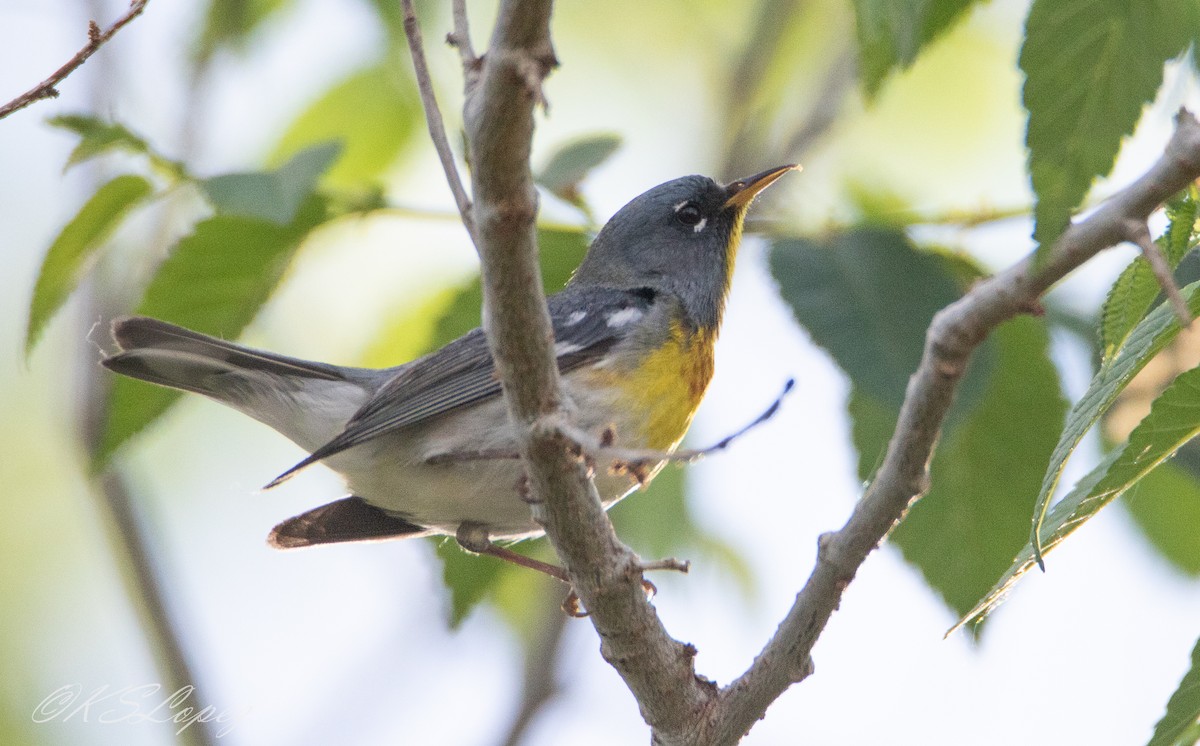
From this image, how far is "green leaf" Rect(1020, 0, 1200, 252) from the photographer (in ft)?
5.60

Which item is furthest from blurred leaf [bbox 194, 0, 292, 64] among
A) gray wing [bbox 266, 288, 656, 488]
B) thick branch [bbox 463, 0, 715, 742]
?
thick branch [bbox 463, 0, 715, 742]

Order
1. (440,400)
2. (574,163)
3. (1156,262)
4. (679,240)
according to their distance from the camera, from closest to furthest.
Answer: (1156,262)
(574,163)
(440,400)
(679,240)

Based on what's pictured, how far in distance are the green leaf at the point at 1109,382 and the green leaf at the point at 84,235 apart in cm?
295

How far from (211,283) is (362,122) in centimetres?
208

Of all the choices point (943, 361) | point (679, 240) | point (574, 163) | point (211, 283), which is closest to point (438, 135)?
point (943, 361)

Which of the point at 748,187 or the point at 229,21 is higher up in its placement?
the point at 229,21

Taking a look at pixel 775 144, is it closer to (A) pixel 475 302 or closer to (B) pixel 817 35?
(B) pixel 817 35

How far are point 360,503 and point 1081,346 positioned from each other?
2.79m

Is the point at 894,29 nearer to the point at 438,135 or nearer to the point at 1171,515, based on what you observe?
the point at 438,135

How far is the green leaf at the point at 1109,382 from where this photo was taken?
6.37ft

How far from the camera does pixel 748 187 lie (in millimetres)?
5301

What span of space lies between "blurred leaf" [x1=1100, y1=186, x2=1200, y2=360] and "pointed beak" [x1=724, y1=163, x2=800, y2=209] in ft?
9.36

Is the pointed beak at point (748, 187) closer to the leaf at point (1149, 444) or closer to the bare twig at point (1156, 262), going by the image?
the leaf at point (1149, 444)

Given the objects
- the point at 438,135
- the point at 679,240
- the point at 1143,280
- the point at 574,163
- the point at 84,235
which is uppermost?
the point at 84,235
